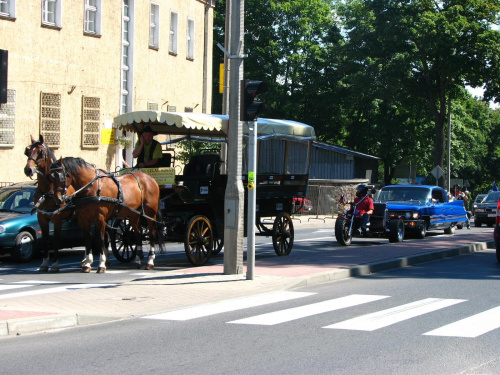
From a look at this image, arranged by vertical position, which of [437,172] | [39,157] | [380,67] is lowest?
[39,157]

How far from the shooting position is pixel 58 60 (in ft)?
91.4

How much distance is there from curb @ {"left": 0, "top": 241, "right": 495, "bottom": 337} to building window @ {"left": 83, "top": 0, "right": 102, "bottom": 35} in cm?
1672

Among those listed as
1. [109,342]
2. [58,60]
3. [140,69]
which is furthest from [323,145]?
[109,342]

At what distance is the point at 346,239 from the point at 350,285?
8.02 metres

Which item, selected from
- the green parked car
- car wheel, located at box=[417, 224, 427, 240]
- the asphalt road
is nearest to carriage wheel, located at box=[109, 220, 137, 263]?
the green parked car

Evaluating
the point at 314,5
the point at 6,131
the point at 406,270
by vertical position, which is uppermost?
the point at 314,5

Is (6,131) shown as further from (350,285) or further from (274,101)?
(274,101)

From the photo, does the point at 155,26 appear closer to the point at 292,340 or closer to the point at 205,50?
the point at 205,50

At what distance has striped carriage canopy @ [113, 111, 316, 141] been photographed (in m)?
14.4

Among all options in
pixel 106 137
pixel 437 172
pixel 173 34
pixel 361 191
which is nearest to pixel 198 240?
pixel 361 191

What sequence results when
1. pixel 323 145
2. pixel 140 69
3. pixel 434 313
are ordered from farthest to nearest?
pixel 323 145, pixel 140 69, pixel 434 313

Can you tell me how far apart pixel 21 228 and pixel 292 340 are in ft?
29.0

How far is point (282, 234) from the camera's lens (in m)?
17.3

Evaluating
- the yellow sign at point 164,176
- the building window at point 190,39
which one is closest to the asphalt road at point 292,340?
the yellow sign at point 164,176
